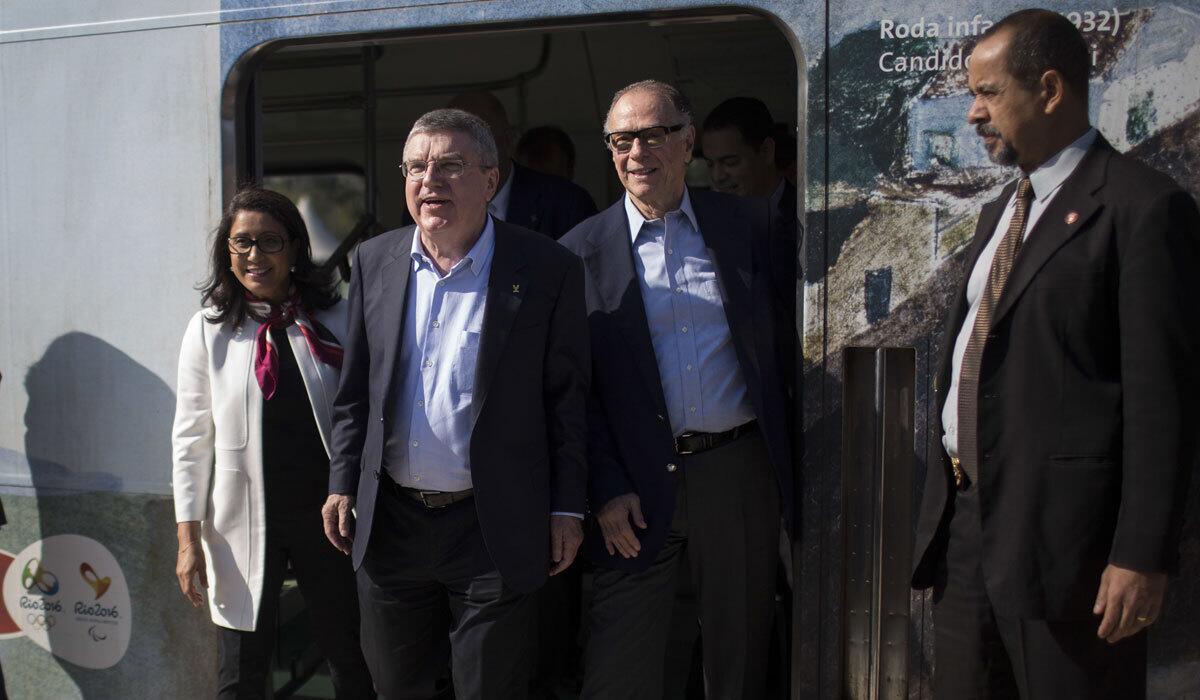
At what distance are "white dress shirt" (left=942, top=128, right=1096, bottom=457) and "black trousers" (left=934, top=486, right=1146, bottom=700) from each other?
0.16 meters

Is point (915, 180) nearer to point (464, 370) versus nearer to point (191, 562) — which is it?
point (464, 370)

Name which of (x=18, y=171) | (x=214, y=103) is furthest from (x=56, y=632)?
(x=214, y=103)

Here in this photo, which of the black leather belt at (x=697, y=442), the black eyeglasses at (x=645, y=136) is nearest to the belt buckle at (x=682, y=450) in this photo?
the black leather belt at (x=697, y=442)

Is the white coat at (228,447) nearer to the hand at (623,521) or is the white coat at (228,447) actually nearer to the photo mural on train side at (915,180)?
the hand at (623,521)

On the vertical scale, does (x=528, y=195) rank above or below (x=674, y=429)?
above

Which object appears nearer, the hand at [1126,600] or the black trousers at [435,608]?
the hand at [1126,600]

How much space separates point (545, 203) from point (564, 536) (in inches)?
59.8

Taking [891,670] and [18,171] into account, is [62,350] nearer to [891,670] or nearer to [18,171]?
[18,171]

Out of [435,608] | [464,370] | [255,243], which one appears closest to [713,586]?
[435,608]

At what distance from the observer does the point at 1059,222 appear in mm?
1940

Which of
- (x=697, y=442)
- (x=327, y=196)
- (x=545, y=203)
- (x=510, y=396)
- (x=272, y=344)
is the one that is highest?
(x=327, y=196)

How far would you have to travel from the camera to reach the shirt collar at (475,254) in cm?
243

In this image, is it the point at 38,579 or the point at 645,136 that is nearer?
the point at 645,136

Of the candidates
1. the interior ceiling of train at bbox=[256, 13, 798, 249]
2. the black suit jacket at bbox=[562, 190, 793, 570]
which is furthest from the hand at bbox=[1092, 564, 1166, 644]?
the interior ceiling of train at bbox=[256, 13, 798, 249]
